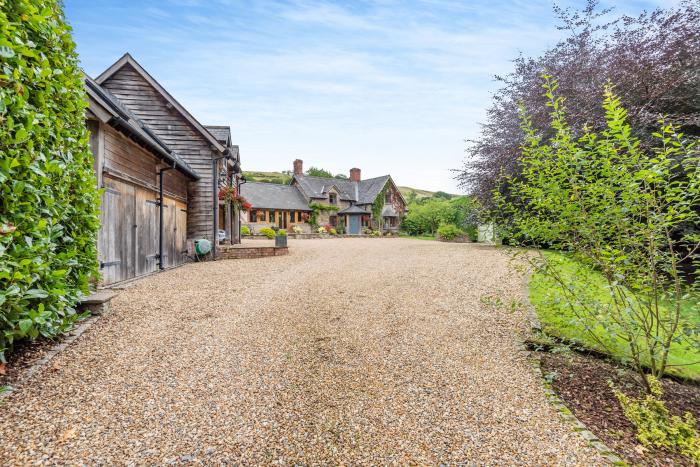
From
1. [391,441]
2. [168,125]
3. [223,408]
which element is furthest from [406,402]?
[168,125]

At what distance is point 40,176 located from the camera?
3381mm

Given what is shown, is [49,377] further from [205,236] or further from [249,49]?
[205,236]

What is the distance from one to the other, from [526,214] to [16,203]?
5.38 m

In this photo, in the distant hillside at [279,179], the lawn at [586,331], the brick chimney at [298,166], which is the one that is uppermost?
the distant hillside at [279,179]

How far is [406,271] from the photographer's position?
33.0 feet

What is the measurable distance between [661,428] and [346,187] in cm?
3933

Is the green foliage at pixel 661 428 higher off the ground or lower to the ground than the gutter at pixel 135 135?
lower

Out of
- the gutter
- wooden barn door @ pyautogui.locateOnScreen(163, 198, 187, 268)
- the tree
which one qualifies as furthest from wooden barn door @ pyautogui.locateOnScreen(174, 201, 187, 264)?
the tree

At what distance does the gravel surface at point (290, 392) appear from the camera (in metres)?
2.45

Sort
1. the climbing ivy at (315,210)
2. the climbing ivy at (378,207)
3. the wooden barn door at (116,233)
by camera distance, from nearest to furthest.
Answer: the wooden barn door at (116,233)
the climbing ivy at (315,210)
the climbing ivy at (378,207)

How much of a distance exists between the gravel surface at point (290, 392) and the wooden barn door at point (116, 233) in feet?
5.05

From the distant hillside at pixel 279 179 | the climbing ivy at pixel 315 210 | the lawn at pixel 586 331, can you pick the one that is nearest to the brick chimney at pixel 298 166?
the climbing ivy at pixel 315 210

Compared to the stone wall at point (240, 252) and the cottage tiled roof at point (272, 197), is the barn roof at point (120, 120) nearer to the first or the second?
the stone wall at point (240, 252)

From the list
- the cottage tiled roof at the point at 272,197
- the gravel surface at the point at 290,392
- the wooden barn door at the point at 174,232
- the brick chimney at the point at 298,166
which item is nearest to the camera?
the gravel surface at the point at 290,392
